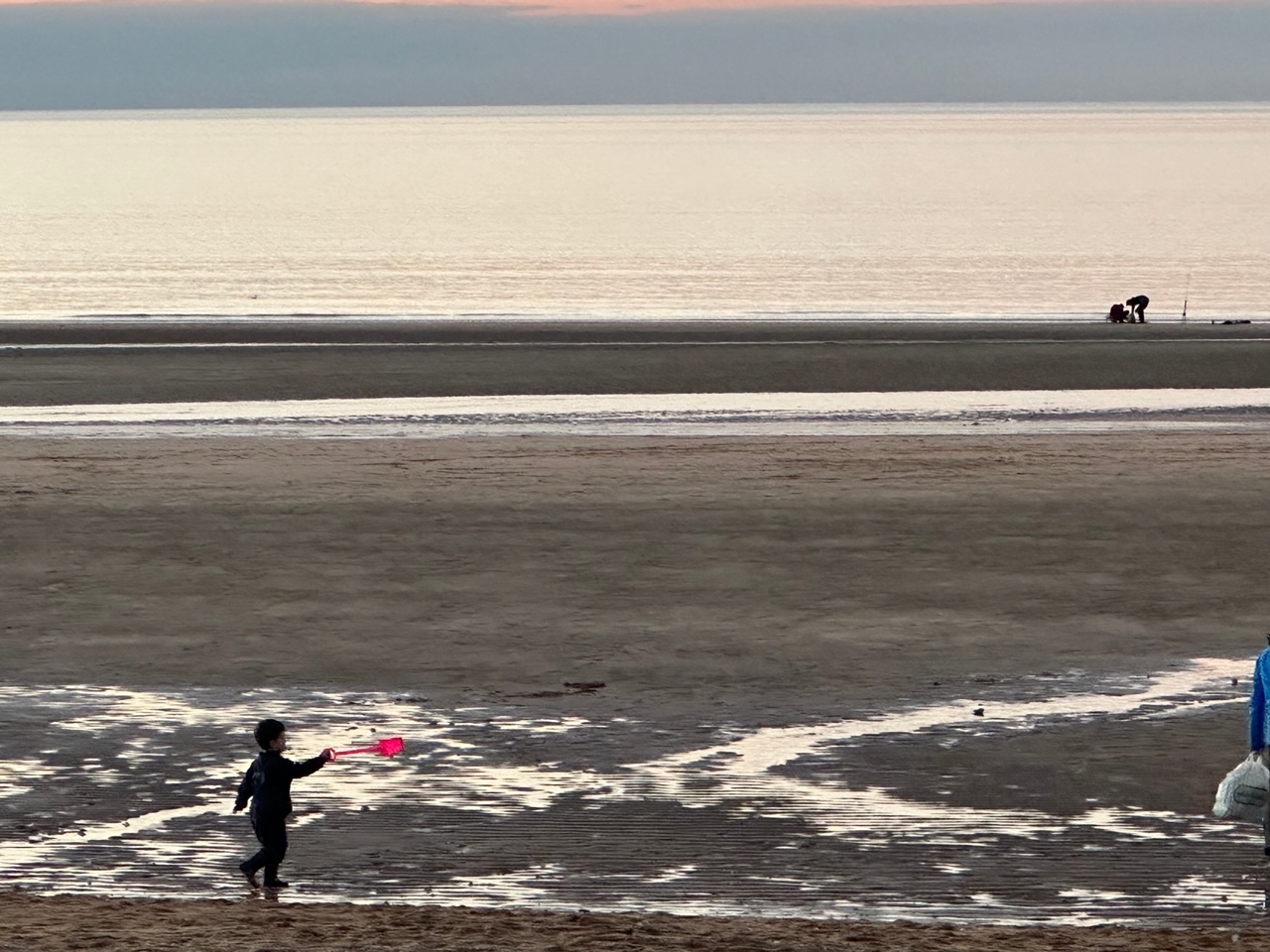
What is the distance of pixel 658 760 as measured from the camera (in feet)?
45.5

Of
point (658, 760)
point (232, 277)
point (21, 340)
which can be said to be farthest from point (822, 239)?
point (658, 760)

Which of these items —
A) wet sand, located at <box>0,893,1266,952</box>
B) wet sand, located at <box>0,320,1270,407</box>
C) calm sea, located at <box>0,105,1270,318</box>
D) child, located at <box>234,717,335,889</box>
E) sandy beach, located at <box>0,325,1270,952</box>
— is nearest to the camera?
wet sand, located at <box>0,893,1266,952</box>

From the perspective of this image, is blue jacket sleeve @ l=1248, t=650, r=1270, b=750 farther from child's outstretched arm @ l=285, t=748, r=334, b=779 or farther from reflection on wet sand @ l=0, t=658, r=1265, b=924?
child's outstretched arm @ l=285, t=748, r=334, b=779

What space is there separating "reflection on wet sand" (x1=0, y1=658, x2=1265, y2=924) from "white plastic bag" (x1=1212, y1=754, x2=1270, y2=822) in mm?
365

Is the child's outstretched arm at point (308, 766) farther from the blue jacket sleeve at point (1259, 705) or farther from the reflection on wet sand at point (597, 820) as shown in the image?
the blue jacket sleeve at point (1259, 705)

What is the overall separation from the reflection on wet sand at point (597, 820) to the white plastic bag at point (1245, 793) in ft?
1.20

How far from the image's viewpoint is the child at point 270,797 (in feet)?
36.9

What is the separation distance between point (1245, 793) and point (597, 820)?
3871 mm

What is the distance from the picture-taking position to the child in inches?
443

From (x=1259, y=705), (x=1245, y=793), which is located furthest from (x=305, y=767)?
(x=1259, y=705)

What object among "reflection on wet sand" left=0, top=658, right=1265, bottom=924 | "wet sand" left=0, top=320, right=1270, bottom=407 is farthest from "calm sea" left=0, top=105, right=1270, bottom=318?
"reflection on wet sand" left=0, top=658, right=1265, bottom=924

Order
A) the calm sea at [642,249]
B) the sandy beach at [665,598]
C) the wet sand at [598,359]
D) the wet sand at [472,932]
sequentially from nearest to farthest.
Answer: the wet sand at [472,932]
the sandy beach at [665,598]
the wet sand at [598,359]
the calm sea at [642,249]

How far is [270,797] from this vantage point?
11.3 metres

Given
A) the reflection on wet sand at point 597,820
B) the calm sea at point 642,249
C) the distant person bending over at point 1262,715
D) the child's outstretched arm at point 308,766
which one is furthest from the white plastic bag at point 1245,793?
the calm sea at point 642,249
